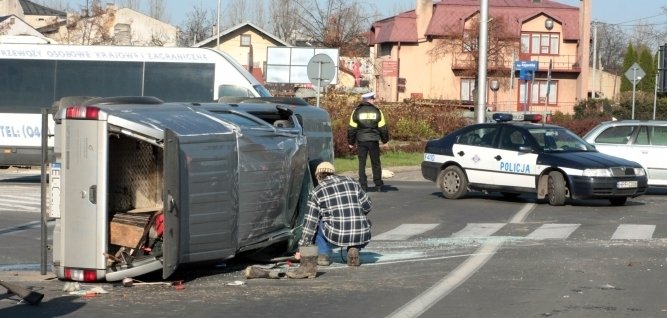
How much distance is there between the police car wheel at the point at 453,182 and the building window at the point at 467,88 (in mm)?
53197

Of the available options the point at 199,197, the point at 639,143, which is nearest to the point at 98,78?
the point at 639,143

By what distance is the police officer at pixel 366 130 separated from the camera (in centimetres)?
2214

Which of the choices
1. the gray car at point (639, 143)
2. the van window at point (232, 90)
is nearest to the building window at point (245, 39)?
the van window at point (232, 90)

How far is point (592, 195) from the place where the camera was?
763 inches

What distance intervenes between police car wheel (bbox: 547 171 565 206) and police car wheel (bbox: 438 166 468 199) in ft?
6.06

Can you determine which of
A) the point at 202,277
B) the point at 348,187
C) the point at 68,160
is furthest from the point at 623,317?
the point at 68,160

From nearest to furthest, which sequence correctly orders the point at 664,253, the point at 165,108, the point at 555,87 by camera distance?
the point at 165,108 → the point at 664,253 → the point at 555,87

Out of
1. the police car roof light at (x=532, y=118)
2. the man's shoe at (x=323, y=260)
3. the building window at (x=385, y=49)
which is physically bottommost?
the man's shoe at (x=323, y=260)

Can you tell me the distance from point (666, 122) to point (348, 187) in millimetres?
13410

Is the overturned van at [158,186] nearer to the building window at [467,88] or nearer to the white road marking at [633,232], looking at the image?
the white road marking at [633,232]

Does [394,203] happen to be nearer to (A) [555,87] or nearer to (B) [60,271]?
(B) [60,271]

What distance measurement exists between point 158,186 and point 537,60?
6219cm

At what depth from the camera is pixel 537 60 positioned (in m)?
71.8

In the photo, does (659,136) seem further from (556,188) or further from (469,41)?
(469,41)
